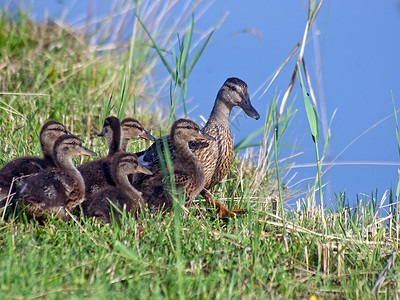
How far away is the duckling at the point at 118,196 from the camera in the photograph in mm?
4141

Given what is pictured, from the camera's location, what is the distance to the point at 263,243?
13.0 ft

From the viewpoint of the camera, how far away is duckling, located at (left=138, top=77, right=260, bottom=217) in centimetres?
516

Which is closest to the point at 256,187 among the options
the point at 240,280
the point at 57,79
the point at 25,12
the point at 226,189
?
the point at 226,189

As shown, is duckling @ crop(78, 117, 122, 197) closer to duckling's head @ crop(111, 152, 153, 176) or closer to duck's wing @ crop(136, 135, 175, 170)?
duckling's head @ crop(111, 152, 153, 176)

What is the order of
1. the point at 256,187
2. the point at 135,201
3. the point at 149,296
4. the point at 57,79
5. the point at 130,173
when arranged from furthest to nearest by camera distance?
the point at 57,79
the point at 256,187
the point at 130,173
the point at 135,201
the point at 149,296

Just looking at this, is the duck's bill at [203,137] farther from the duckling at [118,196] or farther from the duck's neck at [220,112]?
the duckling at [118,196]

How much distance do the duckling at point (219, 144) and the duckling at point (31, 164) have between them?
0.79 meters

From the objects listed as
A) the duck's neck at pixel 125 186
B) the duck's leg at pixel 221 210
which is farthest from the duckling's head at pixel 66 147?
the duck's leg at pixel 221 210

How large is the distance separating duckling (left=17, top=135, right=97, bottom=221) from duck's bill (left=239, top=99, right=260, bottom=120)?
1.86 meters

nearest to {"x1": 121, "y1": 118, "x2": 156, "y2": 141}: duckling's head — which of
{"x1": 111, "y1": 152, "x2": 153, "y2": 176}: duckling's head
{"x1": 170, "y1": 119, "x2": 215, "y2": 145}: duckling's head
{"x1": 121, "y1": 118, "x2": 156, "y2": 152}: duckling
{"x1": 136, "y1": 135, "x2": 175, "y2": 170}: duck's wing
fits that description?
{"x1": 121, "y1": 118, "x2": 156, "y2": 152}: duckling

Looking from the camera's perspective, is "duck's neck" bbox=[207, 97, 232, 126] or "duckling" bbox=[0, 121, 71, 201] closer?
"duckling" bbox=[0, 121, 71, 201]

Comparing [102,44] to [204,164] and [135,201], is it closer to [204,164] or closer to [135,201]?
[204,164]

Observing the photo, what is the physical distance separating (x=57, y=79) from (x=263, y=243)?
4.89 meters

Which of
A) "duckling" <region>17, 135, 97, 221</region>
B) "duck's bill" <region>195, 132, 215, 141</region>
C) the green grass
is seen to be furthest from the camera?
"duck's bill" <region>195, 132, 215, 141</region>
